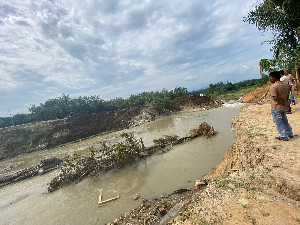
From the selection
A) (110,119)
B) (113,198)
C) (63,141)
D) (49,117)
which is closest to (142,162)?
A: (113,198)

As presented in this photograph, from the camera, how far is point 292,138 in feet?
14.4

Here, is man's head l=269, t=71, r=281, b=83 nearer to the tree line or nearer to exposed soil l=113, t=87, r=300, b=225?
exposed soil l=113, t=87, r=300, b=225

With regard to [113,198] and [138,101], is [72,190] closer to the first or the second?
[113,198]

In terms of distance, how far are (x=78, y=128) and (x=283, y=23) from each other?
103 ft

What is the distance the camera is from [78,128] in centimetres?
3203

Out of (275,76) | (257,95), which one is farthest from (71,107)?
(275,76)

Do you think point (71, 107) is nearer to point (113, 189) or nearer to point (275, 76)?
point (113, 189)

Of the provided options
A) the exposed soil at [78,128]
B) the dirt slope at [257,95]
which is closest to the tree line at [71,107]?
the exposed soil at [78,128]

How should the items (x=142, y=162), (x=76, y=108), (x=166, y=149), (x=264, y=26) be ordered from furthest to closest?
(x=76, y=108), (x=166, y=149), (x=142, y=162), (x=264, y=26)

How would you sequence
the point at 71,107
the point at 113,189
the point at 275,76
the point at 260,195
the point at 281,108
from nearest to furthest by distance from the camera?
the point at 260,195, the point at 281,108, the point at 275,76, the point at 113,189, the point at 71,107

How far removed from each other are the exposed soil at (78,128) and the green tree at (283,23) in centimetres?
2041

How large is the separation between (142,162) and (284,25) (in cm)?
1203

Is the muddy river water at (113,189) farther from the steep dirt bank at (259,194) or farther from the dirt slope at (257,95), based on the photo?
the dirt slope at (257,95)

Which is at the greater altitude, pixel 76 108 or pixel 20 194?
pixel 76 108
